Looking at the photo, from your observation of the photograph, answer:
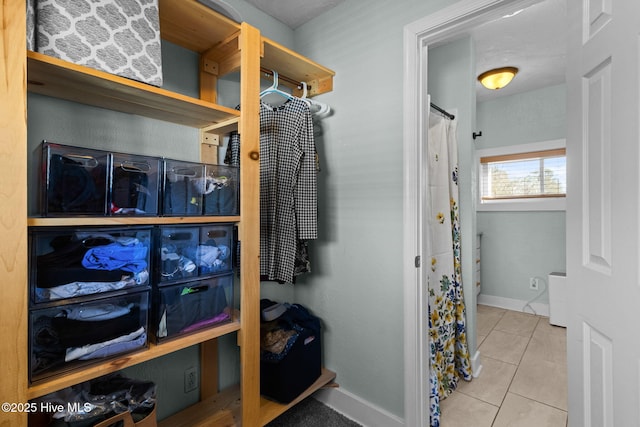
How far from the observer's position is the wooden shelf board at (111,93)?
89cm

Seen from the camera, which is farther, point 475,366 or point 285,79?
point 475,366

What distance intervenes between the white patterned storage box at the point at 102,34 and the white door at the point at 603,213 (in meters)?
1.37

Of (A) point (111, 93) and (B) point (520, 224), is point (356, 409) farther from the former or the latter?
(B) point (520, 224)

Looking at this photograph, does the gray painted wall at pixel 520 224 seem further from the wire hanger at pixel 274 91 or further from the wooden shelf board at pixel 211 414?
the wooden shelf board at pixel 211 414

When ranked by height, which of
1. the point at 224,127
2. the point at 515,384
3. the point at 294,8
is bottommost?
the point at 515,384

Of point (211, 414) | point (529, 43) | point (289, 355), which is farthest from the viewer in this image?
point (529, 43)

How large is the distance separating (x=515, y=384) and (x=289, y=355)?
5.51 feet

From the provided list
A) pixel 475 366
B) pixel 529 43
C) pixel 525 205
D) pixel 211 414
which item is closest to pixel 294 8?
pixel 529 43

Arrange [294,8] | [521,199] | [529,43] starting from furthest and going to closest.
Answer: [521,199] < [529,43] < [294,8]

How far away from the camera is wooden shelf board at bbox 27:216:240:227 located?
2.67 ft

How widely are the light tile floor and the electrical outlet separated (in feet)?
4.55

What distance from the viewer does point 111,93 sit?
1075 mm

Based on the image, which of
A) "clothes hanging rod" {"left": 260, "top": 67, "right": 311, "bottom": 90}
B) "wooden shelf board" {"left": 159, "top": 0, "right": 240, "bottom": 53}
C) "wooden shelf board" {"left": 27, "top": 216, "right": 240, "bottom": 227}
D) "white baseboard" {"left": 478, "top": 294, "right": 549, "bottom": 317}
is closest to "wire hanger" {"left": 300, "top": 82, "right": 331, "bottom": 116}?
"clothes hanging rod" {"left": 260, "top": 67, "right": 311, "bottom": 90}

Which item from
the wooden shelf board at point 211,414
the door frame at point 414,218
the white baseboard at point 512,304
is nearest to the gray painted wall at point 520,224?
the white baseboard at point 512,304
